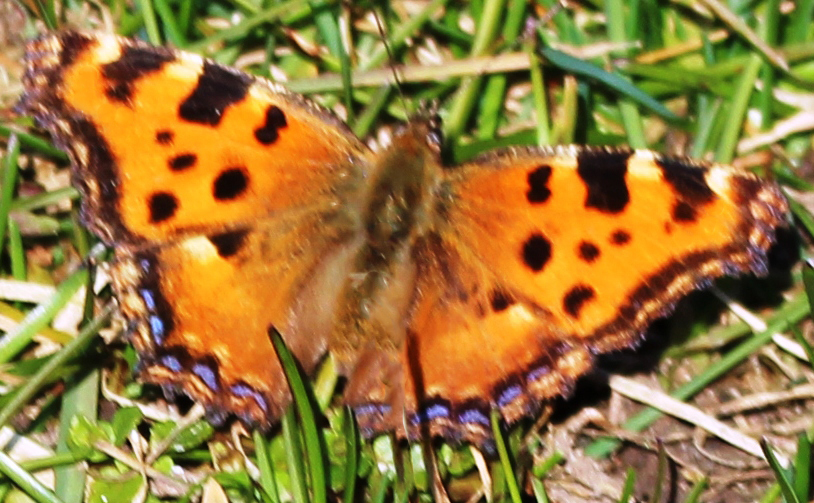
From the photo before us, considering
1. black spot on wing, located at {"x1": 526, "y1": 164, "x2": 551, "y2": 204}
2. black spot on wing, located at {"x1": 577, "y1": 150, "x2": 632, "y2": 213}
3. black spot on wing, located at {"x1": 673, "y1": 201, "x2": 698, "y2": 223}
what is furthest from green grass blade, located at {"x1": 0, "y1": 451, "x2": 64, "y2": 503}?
black spot on wing, located at {"x1": 673, "y1": 201, "x2": 698, "y2": 223}

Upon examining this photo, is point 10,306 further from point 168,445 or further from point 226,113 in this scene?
point 226,113

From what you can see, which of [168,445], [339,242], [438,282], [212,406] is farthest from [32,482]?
[438,282]

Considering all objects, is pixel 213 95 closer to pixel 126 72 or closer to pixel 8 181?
pixel 126 72

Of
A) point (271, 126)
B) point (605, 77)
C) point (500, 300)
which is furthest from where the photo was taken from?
point (605, 77)

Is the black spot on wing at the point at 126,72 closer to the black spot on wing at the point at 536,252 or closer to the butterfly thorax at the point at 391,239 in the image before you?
the butterfly thorax at the point at 391,239

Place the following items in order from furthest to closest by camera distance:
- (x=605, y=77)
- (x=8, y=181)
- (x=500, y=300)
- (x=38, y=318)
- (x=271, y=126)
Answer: (x=605, y=77)
(x=8, y=181)
(x=38, y=318)
(x=271, y=126)
(x=500, y=300)

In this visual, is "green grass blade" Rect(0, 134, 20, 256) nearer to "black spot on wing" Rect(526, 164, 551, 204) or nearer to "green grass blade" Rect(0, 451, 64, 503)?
"green grass blade" Rect(0, 451, 64, 503)

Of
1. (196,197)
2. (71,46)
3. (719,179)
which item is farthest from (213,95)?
(719,179)
